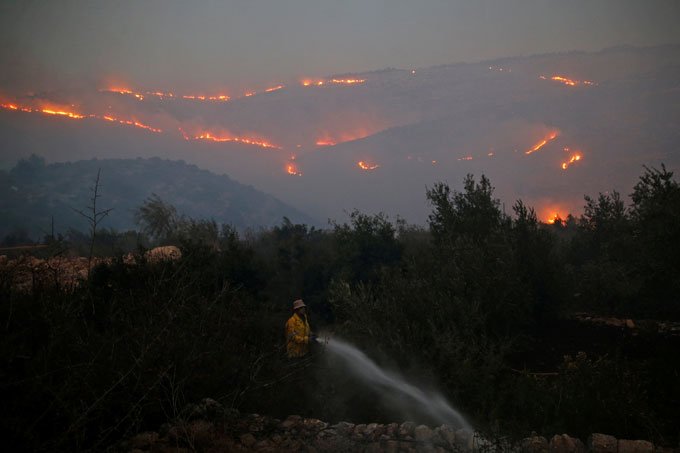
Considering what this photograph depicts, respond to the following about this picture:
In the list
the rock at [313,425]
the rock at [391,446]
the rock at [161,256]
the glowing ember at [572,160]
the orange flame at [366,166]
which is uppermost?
the orange flame at [366,166]

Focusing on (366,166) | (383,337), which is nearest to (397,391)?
(383,337)

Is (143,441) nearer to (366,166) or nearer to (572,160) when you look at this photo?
(572,160)

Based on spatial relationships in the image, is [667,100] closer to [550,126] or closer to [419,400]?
[550,126]

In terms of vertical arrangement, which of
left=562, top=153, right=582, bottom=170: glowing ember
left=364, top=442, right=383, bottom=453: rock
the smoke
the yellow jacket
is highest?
left=562, top=153, right=582, bottom=170: glowing ember

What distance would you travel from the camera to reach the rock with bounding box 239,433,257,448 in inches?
194

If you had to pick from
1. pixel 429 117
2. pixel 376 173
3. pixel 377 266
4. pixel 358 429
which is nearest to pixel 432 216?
pixel 377 266

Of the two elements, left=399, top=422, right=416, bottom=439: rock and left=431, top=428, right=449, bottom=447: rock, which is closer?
left=431, top=428, right=449, bottom=447: rock

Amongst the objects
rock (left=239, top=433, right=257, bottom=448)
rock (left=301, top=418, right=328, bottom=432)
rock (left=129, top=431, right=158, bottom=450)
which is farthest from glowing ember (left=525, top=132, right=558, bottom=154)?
Result: rock (left=129, top=431, right=158, bottom=450)

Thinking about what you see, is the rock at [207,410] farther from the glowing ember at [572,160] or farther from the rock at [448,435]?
the glowing ember at [572,160]

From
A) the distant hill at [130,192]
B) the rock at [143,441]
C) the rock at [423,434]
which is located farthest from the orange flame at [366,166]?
the rock at [143,441]

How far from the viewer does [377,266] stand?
55.6ft

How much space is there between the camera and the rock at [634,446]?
16.7 ft

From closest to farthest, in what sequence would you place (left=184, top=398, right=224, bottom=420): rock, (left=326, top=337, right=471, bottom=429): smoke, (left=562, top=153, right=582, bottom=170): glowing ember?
(left=184, top=398, right=224, bottom=420): rock
(left=326, top=337, right=471, bottom=429): smoke
(left=562, top=153, right=582, bottom=170): glowing ember

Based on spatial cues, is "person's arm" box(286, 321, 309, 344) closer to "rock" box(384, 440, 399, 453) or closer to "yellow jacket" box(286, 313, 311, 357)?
"yellow jacket" box(286, 313, 311, 357)
